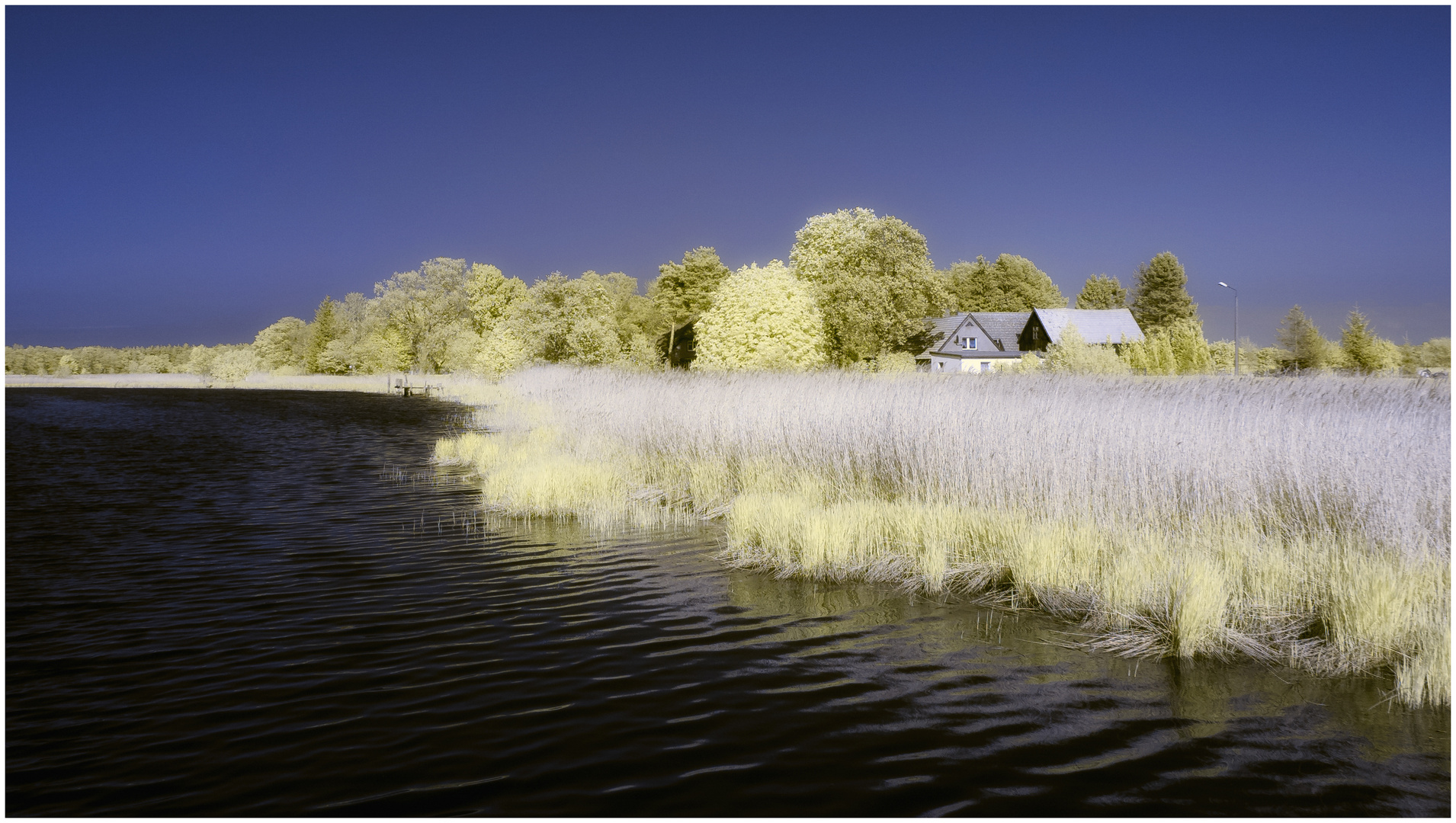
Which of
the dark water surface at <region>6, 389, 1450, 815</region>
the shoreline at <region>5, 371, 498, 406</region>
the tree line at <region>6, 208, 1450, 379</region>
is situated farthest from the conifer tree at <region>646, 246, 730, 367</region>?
the dark water surface at <region>6, 389, 1450, 815</region>

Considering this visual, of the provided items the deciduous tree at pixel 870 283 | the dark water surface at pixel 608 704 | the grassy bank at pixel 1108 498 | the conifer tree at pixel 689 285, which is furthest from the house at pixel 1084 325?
the dark water surface at pixel 608 704

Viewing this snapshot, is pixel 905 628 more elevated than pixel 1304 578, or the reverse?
pixel 1304 578

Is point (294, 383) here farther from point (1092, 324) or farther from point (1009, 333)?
point (1092, 324)

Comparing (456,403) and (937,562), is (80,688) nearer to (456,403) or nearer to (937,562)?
(937,562)

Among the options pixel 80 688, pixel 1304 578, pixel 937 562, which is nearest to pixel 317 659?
pixel 80 688

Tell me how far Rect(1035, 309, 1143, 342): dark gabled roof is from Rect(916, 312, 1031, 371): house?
331 cm

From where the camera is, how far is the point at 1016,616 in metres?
6.74

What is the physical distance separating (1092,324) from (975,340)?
914cm

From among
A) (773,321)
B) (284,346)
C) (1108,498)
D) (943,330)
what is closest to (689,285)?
(943,330)

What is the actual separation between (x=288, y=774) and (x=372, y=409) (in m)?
41.3

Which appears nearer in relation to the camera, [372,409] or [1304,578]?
[1304,578]

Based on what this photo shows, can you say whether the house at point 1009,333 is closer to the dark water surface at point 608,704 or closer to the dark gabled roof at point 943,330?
the dark gabled roof at point 943,330

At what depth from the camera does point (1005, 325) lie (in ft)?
229

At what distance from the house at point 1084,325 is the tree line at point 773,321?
2630 millimetres
